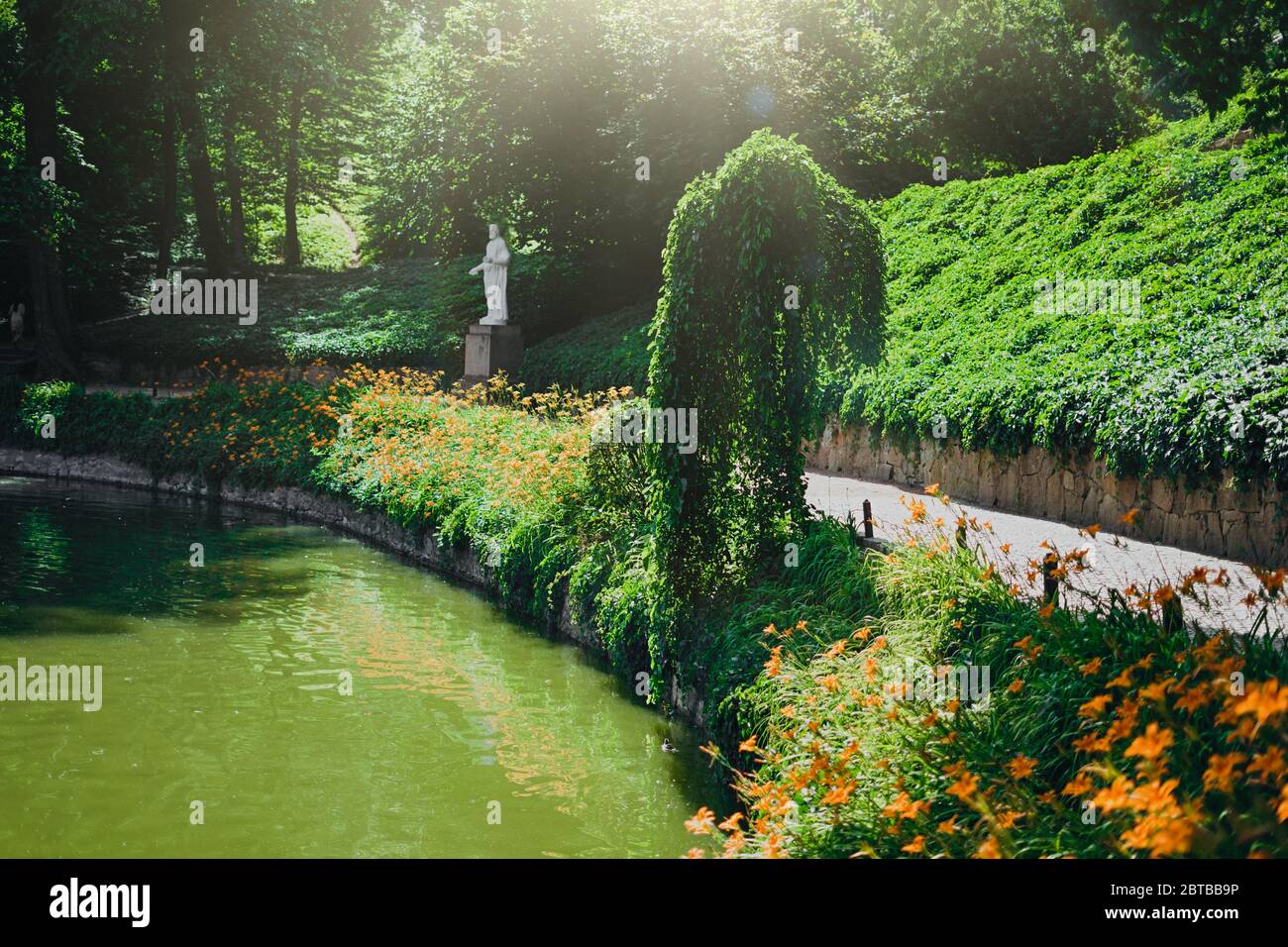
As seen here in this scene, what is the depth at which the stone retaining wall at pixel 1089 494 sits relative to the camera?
9.70 m

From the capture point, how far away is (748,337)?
9.29 metres

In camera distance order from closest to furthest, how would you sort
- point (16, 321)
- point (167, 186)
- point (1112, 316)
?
point (1112, 316) → point (16, 321) → point (167, 186)

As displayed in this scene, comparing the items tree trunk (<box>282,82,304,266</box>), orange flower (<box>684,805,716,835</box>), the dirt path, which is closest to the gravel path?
orange flower (<box>684,805,716,835</box>)

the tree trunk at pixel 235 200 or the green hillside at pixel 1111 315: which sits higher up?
the tree trunk at pixel 235 200

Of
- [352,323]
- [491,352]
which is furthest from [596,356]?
[352,323]

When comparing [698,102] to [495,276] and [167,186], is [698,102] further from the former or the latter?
[167,186]

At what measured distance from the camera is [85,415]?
24281mm

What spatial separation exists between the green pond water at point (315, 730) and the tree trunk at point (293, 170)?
84.6ft

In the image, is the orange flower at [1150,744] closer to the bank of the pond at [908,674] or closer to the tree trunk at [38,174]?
the bank of the pond at [908,674]

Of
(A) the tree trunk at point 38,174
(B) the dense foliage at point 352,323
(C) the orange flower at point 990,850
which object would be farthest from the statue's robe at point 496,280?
(C) the orange flower at point 990,850

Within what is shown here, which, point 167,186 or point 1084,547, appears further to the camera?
point 167,186

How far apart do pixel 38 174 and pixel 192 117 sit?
21.3 feet

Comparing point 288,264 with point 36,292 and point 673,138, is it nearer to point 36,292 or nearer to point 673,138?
point 36,292
